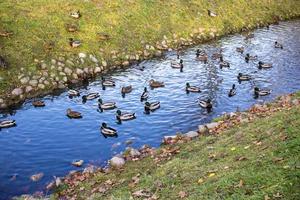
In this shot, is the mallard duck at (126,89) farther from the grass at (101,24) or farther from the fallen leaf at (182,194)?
the fallen leaf at (182,194)

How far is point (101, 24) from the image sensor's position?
4969 cm

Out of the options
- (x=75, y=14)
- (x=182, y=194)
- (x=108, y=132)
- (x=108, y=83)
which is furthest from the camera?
(x=75, y=14)

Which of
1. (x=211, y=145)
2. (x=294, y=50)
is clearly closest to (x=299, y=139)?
(x=211, y=145)

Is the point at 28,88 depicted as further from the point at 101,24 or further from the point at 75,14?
the point at 101,24

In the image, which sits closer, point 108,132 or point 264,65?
point 108,132

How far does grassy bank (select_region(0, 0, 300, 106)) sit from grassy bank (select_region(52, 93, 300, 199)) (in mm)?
18311

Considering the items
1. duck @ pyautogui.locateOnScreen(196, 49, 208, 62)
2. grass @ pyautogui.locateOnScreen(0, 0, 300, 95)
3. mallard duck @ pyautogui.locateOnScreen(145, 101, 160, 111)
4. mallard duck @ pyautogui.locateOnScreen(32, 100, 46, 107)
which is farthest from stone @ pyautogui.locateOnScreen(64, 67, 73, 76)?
duck @ pyautogui.locateOnScreen(196, 49, 208, 62)

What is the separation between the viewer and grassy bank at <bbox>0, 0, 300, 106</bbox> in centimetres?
4156

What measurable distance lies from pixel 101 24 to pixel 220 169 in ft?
112

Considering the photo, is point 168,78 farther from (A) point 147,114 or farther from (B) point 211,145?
(B) point 211,145

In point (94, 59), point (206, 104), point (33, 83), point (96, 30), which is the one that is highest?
point (96, 30)

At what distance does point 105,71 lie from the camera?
146 feet

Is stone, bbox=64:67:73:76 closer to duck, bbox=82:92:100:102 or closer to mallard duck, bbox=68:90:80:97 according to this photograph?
mallard duck, bbox=68:90:80:97

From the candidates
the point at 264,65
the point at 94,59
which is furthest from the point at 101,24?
the point at 264,65
